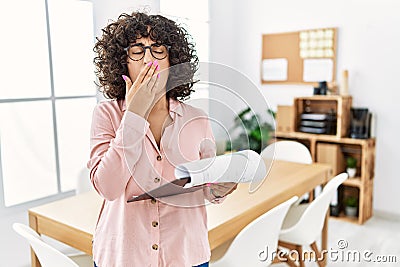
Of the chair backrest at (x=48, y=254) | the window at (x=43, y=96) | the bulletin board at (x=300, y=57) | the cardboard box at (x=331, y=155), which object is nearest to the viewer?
the chair backrest at (x=48, y=254)

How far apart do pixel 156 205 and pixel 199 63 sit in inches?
14.4

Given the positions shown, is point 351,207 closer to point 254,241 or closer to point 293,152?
point 293,152

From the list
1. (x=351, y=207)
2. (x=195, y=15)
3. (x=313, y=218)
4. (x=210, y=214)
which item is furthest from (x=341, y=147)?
(x=210, y=214)

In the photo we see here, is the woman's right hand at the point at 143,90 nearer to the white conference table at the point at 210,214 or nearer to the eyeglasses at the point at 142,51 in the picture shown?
the eyeglasses at the point at 142,51

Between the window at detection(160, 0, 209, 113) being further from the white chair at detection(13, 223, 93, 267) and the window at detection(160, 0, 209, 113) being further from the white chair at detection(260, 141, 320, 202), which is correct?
the white chair at detection(13, 223, 93, 267)

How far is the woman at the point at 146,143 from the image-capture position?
0.83m

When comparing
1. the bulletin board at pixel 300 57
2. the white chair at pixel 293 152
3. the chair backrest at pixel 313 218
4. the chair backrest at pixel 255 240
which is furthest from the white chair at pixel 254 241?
the bulletin board at pixel 300 57

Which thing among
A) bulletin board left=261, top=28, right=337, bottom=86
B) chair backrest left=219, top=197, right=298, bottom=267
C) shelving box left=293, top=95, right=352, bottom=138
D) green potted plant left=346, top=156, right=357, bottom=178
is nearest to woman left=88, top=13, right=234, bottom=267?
chair backrest left=219, top=197, right=298, bottom=267

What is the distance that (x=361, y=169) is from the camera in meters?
3.29

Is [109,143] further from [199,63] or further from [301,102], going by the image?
[301,102]

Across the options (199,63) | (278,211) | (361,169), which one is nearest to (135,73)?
(199,63)

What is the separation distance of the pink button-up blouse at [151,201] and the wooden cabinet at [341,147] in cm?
261

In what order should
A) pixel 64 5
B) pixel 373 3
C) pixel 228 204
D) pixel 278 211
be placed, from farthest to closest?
pixel 373 3 → pixel 64 5 → pixel 228 204 → pixel 278 211

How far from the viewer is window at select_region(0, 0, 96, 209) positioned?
90.0 inches
